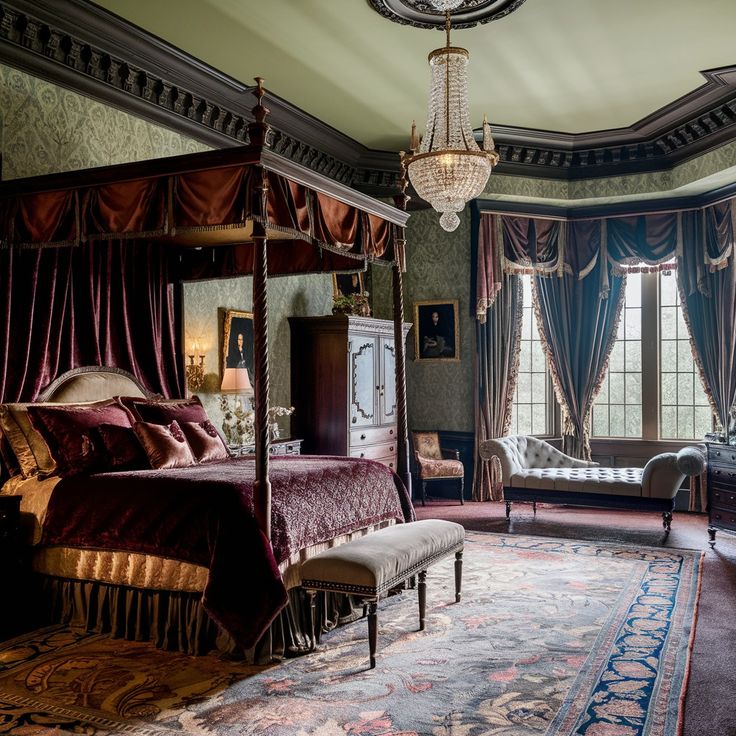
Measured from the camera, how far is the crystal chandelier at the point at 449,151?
5109 mm

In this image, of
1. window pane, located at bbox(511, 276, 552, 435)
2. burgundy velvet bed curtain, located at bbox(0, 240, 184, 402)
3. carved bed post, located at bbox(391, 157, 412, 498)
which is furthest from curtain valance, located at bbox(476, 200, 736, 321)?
burgundy velvet bed curtain, located at bbox(0, 240, 184, 402)

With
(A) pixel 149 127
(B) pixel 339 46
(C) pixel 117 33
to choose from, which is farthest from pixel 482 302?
(C) pixel 117 33

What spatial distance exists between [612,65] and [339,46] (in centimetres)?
239

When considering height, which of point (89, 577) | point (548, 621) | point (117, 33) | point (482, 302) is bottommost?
point (548, 621)

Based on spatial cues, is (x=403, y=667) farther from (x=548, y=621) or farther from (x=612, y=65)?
(x=612, y=65)

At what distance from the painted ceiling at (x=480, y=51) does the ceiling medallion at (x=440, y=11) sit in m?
0.11

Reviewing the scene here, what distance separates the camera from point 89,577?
4488mm

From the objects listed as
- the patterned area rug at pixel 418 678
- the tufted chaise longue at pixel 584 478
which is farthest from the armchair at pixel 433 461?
the patterned area rug at pixel 418 678

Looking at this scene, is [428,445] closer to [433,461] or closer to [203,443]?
[433,461]

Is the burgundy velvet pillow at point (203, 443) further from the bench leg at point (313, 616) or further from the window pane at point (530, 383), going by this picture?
the window pane at point (530, 383)

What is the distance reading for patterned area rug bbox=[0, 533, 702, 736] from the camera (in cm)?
329

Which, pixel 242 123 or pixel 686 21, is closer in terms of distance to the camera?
pixel 686 21

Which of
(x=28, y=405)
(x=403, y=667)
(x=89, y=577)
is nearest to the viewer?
(x=403, y=667)

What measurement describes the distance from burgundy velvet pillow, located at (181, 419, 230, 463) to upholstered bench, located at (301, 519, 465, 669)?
1.50 meters
